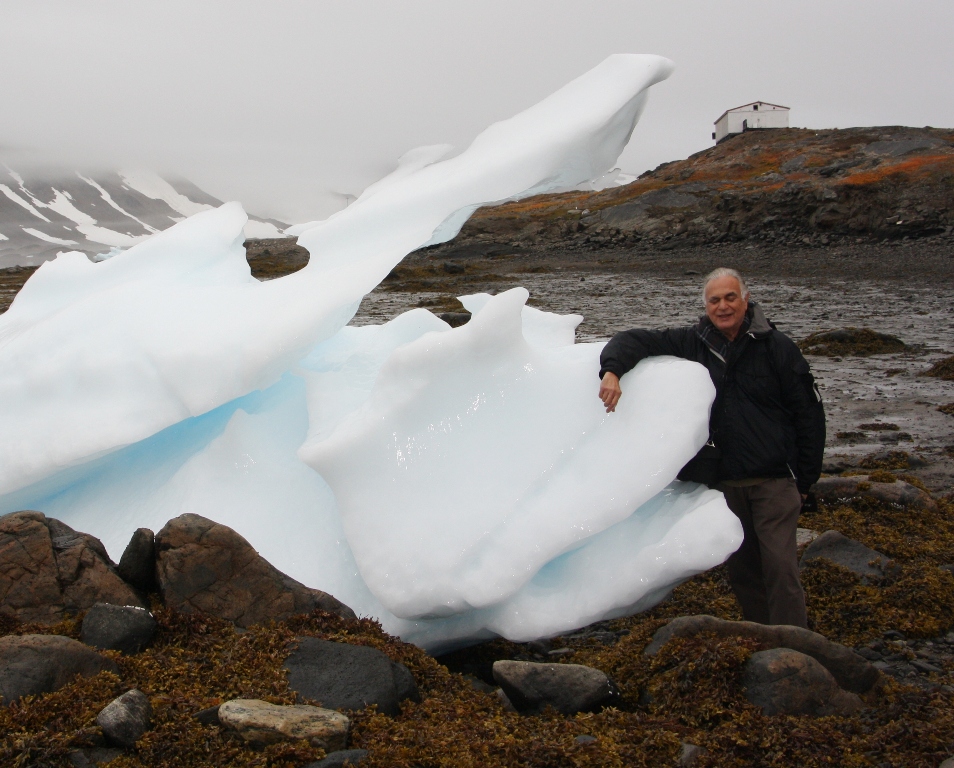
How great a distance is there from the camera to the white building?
68062mm

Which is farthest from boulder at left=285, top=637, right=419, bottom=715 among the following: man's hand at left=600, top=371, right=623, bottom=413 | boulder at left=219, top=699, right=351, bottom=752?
man's hand at left=600, top=371, right=623, bottom=413

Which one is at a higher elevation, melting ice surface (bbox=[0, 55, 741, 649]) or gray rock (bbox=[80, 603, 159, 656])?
melting ice surface (bbox=[0, 55, 741, 649])

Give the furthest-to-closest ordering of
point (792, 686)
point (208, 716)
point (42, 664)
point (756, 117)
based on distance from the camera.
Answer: point (756, 117), point (792, 686), point (42, 664), point (208, 716)

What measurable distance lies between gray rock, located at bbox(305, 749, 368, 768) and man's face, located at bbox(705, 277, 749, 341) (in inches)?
89.6

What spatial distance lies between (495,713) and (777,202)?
36.6 m

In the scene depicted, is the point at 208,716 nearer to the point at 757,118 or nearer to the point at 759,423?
the point at 759,423

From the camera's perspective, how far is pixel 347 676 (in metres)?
2.82

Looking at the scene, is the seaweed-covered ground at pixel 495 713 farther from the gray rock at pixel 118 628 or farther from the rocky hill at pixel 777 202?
the rocky hill at pixel 777 202

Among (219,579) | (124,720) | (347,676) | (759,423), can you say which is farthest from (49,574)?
(759,423)

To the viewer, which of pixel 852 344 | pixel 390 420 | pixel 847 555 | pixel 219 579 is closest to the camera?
pixel 219 579

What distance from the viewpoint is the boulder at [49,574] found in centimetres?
310

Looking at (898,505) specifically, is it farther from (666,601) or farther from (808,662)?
(808,662)

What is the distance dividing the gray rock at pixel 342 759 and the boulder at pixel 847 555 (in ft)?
10.4

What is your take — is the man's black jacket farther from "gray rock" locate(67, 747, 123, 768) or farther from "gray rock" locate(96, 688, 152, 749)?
"gray rock" locate(67, 747, 123, 768)
